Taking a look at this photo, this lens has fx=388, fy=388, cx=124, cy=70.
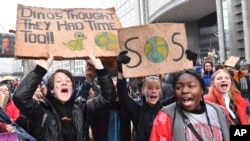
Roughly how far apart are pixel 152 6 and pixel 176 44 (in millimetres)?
36569

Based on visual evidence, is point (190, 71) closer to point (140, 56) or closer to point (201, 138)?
point (201, 138)

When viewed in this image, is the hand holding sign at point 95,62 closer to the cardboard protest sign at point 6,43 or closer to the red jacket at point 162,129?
the red jacket at point 162,129

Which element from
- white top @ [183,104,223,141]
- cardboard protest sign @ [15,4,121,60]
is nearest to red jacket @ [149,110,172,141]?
white top @ [183,104,223,141]

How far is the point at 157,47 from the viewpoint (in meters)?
3.61

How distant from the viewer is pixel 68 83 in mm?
3137

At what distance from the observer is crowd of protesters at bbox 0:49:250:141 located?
257cm

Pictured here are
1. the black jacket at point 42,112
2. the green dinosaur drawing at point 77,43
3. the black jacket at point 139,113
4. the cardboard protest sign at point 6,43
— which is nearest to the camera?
the black jacket at point 42,112

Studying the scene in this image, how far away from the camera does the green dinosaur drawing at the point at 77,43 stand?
3.61 metres

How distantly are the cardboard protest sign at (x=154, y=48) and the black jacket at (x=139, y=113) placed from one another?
7.9 inches


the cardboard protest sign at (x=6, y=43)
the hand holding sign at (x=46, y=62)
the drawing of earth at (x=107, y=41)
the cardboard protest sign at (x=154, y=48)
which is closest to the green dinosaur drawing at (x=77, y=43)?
the drawing of earth at (x=107, y=41)

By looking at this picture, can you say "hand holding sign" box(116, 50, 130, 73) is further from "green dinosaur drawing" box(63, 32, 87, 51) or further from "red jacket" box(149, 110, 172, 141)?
"red jacket" box(149, 110, 172, 141)

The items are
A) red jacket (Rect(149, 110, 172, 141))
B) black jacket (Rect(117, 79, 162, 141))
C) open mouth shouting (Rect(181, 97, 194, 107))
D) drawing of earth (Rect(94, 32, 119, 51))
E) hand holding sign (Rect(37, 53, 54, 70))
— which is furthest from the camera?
drawing of earth (Rect(94, 32, 119, 51))

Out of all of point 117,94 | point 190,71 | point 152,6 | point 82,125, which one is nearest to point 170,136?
point 190,71

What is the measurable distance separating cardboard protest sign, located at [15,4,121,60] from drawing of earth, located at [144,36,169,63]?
14.4 inches
